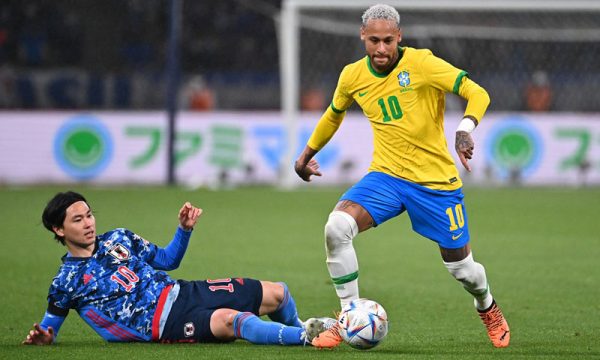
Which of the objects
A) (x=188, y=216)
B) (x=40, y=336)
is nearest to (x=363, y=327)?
(x=188, y=216)

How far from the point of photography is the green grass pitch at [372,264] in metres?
6.91

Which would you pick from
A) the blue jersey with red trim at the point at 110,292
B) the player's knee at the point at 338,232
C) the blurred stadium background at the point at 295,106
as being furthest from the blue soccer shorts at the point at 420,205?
the blurred stadium background at the point at 295,106

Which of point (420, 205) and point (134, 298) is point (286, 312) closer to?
point (134, 298)

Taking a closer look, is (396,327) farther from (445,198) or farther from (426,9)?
(426,9)

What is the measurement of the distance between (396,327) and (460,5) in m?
14.0

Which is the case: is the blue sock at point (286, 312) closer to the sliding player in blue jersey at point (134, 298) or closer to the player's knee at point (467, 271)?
the sliding player in blue jersey at point (134, 298)

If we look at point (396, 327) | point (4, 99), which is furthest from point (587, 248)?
point (4, 99)

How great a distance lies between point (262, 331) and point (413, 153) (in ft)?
4.97

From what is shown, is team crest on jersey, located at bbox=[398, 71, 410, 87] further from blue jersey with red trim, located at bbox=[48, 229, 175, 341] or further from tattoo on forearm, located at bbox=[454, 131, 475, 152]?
blue jersey with red trim, located at bbox=[48, 229, 175, 341]

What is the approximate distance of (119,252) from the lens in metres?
6.86

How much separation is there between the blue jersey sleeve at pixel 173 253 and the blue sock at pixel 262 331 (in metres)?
0.58

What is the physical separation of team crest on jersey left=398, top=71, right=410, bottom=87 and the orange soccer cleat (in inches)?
58.4

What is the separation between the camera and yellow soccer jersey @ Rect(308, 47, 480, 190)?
728cm

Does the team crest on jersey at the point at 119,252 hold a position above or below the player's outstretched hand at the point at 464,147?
below
